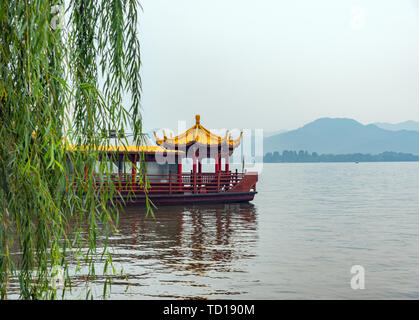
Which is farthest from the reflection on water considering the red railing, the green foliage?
the green foliage

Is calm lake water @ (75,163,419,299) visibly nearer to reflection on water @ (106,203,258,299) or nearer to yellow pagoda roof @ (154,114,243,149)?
reflection on water @ (106,203,258,299)

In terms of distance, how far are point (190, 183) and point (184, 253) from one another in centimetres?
1348

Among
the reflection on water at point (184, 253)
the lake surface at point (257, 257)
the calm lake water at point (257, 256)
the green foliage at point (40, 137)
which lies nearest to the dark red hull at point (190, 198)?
the calm lake water at point (257, 256)

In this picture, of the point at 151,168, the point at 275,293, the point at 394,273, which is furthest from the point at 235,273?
the point at 151,168

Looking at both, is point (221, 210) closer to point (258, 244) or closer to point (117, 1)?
point (258, 244)

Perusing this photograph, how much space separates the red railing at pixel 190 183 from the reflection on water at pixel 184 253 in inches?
118

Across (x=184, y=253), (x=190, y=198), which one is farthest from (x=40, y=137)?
(x=190, y=198)

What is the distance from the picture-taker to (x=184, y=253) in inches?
520

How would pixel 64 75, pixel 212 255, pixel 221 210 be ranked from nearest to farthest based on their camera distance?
pixel 64 75 < pixel 212 255 < pixel 221 210

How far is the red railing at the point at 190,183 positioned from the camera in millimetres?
26022

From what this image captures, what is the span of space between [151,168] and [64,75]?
2276cm

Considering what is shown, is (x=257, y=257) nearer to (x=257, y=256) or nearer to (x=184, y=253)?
(x=257, y=256)

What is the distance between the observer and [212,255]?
13062 mm

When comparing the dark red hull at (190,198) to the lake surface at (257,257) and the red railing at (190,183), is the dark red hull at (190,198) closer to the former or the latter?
the red railing at (190,183)
